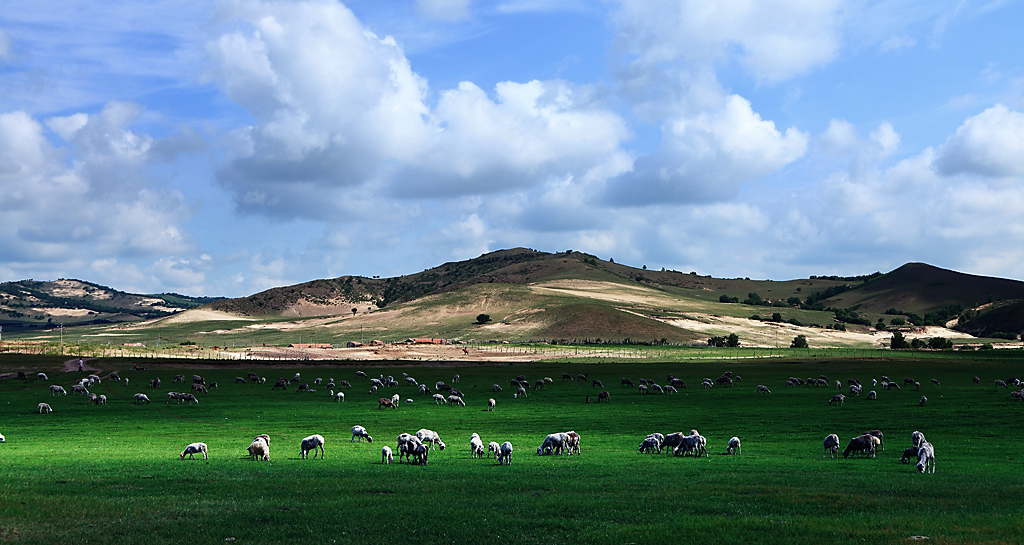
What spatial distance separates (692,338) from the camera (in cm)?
17062

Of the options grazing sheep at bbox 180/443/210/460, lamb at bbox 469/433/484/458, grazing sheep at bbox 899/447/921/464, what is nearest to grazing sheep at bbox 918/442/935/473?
grazing sheep at bbox 899/447/921/464

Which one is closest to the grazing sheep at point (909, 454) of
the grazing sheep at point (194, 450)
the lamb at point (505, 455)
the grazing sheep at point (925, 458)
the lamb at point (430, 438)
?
the grazing sheep at point (925, 458)

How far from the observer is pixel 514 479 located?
22969 mm

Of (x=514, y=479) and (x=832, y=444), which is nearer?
(x=514, y=479)

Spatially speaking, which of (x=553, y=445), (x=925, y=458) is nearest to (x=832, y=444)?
(x=925, y=458)

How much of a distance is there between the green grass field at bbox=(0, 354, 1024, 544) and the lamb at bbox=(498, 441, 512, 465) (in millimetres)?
537

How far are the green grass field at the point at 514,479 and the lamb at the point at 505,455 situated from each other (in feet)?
1.76

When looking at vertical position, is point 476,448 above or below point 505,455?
below

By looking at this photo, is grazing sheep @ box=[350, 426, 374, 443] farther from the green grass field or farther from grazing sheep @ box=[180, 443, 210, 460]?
grazing sheep @ box=[180, 443, 210, 460]

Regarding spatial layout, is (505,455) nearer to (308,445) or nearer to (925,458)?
(308,445)

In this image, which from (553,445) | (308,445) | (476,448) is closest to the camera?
(308,445)

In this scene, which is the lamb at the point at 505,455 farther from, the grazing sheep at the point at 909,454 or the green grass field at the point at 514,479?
the grazing sheep at the point at 909,454

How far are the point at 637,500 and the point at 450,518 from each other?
528cm

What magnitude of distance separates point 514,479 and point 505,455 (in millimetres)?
5611
